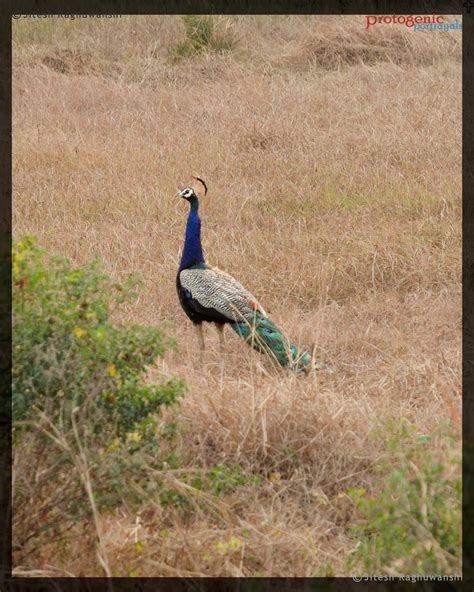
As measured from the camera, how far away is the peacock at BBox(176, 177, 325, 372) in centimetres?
554

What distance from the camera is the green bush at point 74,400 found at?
11.3ft

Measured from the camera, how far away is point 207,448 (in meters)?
4.27

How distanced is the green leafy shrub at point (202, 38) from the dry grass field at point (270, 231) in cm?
5

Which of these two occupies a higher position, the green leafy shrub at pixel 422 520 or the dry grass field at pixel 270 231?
the dry grass field at pixel 270 231

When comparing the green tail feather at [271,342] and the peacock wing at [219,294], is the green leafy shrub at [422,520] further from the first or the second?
the peacock wing at [219,294]

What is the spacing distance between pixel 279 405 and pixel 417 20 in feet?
30.6

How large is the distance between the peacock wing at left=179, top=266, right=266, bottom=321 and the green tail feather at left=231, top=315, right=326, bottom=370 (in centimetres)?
7

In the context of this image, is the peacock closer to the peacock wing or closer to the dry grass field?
the peacock wing

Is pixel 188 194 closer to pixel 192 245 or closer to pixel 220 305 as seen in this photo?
pixel 192 245

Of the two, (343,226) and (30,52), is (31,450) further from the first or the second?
(30,52)

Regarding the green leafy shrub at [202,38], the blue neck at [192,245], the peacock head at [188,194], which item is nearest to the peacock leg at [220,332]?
the blue neck at [192,245]

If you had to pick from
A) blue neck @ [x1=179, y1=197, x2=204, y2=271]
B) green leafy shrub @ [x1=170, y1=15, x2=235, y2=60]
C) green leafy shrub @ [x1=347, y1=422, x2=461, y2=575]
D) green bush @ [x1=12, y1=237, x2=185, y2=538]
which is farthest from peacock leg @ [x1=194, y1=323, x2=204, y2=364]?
green leafy shrub @ [x1=170, y1=15, x2=235, y2=60]

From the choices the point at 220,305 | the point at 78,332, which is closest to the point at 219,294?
the point at 220,305

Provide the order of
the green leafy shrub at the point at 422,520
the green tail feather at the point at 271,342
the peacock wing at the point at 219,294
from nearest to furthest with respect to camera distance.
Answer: the green leafy shrub at the point at 422,520 < the green tail feather at the point at 271,342 < the peacock wing at the point at 219,294
